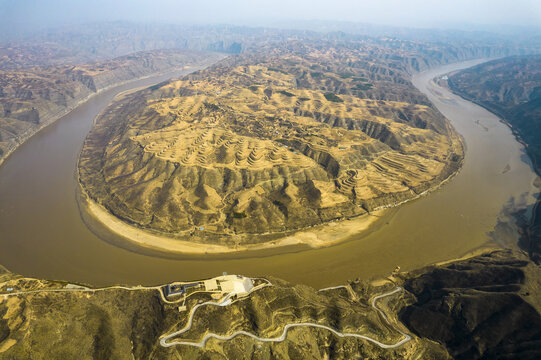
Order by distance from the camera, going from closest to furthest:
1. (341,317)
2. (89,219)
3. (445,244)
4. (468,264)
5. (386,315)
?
(341,317)
(386,315)
(468,264)
(445,244)
(89,219)

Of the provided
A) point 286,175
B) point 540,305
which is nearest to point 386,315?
point 540,305

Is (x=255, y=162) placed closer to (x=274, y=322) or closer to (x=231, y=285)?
(x=231, y=285)

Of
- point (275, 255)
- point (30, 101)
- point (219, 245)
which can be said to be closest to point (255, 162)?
point (219, 245)

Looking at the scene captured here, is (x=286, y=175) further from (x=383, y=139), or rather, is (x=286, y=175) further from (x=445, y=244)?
(x=383, y=139)

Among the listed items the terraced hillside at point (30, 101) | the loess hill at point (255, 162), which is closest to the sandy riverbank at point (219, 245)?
the loess hill at point (255, 162)

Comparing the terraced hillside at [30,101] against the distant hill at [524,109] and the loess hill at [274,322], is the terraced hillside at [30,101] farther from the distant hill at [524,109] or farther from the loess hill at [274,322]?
the distant hill at [524,109]
